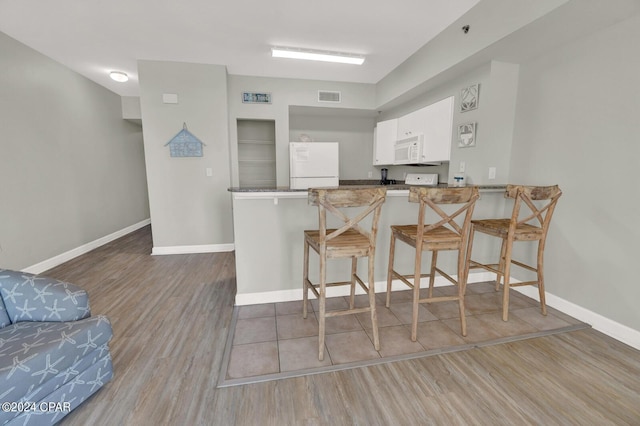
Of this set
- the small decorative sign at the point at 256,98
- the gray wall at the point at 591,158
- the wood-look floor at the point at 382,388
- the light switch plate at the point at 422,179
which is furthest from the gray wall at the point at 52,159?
the gray wall at the point at 591,158

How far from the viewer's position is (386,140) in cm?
433

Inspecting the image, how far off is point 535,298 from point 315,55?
3508 millimetres

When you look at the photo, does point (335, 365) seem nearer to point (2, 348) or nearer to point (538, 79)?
point (2, 348)

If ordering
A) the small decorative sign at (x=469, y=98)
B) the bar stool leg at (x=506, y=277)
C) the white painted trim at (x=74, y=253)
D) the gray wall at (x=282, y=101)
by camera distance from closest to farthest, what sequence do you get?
the bar stool leg at (x=506, y=277), the small decorative sign at (x=469, y=98), the white painted trim at (x=74, y=253), the gray wall at (x=282, y=101)

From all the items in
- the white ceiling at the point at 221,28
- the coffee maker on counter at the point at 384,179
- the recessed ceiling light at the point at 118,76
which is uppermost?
the white ceiling at the point at 221,28

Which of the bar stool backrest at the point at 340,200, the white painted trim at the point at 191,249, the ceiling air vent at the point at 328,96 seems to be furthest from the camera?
the ceiling air vent at the point at 328,96

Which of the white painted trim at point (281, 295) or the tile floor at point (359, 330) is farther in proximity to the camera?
the white painted trim at point (281, 295)

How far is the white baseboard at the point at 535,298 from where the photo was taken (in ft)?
6.37

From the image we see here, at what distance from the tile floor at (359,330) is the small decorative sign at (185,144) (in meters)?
2.56

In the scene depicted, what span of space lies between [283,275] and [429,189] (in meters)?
1.47

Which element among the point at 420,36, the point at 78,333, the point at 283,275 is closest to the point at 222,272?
the point at 283,275

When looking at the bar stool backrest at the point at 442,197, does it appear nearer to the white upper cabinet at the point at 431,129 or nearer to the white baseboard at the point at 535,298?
the white baseboard at the point at 535,298

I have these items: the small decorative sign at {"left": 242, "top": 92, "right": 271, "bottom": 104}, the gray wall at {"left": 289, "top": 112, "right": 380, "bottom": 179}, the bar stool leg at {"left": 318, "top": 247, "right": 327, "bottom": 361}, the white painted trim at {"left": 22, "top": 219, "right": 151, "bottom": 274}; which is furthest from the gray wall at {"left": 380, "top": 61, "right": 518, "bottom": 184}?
the white painted trim at {"left": 22, "top": 219, "right": 151, "bottom": 274}

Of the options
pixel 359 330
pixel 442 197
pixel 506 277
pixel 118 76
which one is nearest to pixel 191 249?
pixel 118 76
